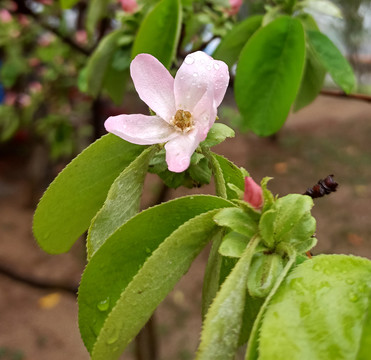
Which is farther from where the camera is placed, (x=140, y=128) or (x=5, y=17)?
(x=5, y=17)

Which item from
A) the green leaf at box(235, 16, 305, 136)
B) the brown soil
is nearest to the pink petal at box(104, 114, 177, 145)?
the green leaf at box(235, 16, 305, 136)

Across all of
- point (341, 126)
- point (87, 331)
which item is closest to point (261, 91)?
point (87, 331)

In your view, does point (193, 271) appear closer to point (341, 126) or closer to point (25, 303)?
point (25, 303)

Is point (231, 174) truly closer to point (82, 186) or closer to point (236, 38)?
point (82, 186)

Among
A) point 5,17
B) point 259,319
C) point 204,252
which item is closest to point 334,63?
Result: point 259,319

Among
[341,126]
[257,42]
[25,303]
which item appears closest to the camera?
[257,42]

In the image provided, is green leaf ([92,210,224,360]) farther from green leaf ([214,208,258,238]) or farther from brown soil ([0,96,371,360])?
brown soil ([0,96,371,360])

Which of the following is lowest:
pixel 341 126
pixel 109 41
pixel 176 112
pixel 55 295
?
pixel 341 126
